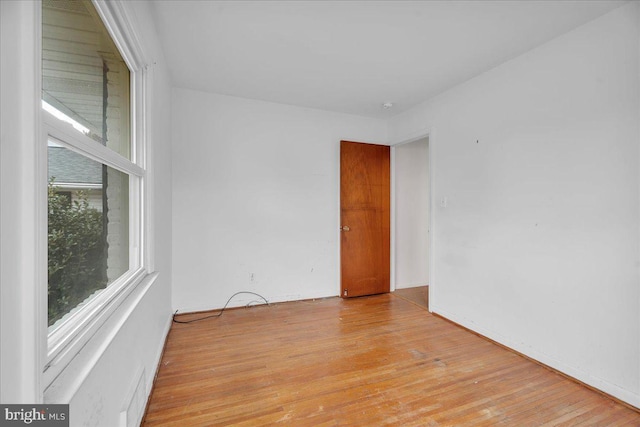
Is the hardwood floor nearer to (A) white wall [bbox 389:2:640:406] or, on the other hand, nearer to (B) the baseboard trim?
(B) the baseboard trim

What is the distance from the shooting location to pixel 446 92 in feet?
10.7

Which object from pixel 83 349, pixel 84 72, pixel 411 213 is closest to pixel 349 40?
pixel 84 72

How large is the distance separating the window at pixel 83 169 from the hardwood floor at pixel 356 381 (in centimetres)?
95

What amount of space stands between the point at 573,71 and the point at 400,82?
Answer: 1446 mm

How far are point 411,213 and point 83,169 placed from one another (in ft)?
13.4

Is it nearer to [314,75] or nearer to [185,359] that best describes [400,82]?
[314,75]

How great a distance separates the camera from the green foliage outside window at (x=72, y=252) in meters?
0.92

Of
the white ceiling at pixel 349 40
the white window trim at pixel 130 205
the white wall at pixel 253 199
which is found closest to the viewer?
the white window trim at pixel 130 205

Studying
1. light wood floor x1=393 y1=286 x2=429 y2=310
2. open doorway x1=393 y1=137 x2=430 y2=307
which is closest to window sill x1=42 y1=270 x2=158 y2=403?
light wood floor x1=393 y1=286 x2=429 y2=310

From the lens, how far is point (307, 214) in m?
3.88

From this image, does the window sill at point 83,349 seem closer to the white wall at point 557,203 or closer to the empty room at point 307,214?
the empty room at point 307,214

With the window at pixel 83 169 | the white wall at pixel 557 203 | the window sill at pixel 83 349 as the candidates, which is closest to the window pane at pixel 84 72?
the window at pixel 83 169

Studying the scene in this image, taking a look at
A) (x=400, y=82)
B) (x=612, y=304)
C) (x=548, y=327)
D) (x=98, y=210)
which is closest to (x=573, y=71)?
(x=400, y=82)

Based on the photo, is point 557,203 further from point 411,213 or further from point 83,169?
point 83,169
